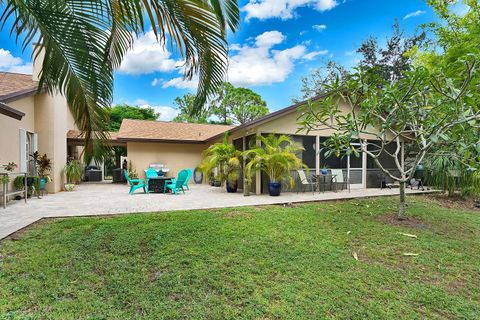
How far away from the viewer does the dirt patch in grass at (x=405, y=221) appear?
20.0ft

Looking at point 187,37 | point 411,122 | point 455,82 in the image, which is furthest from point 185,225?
point 455,82

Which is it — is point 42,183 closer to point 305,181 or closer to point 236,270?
point 236,270

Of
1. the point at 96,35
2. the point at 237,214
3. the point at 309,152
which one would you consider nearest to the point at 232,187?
the point at 309,152

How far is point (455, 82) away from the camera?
20.3ft

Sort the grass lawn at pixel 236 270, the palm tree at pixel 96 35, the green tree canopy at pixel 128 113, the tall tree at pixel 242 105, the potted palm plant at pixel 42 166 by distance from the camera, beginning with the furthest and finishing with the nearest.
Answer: the tall tree at pixel 242 105, the green tree canopy at pixel 128 113, the potted palm plant at pixel 42 166, the grass lawn at pixel 236 270, the palm tree at pixel 96 35

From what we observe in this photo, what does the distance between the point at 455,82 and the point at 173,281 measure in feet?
24.0

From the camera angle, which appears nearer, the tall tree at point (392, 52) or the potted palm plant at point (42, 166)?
the potted palm plant at point (42, 166)

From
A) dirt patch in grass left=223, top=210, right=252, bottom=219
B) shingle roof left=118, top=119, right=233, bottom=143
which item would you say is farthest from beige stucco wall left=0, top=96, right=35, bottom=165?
dirt patch in grass left=223, top=210, right=252, bottom=219

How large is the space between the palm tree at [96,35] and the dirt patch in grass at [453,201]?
31.4 ft

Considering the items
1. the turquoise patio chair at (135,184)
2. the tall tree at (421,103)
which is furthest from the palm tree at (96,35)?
the turquoise patio chair at (135,184)

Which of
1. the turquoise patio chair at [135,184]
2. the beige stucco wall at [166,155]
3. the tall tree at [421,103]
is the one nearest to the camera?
the tall tree at [421,103]

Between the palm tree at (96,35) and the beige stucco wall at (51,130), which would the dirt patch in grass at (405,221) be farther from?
the beige stucco wall at (51,130)

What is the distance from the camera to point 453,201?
31.2 ft

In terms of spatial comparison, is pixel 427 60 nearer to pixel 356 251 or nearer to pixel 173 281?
pixel 356 251
